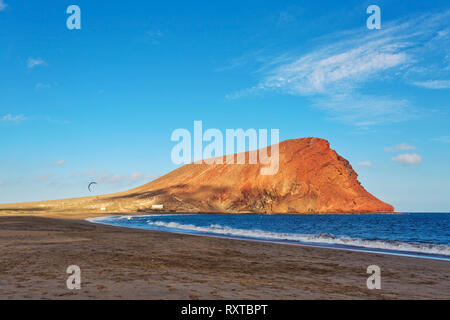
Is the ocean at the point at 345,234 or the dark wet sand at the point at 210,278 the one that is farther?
the ocean at the point at 345,234

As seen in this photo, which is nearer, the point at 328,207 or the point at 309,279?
the point at 309,279

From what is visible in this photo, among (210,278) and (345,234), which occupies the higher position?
(210,278)

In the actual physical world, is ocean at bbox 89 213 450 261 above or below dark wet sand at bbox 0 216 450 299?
below

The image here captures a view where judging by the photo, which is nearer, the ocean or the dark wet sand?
the dark wet sand

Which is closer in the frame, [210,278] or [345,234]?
[210,278]

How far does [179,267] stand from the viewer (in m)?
13.8

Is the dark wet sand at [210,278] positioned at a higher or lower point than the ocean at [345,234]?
higher
